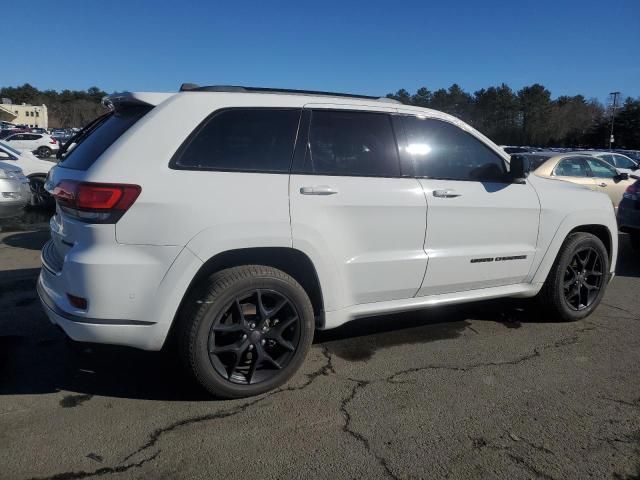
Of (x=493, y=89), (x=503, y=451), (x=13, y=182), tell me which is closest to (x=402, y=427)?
(x=503, y=451)

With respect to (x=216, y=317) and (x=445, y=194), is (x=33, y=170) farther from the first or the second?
(x=445, y=194)

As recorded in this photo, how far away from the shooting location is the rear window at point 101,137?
10.1ft

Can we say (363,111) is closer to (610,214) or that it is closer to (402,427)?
(402,427)

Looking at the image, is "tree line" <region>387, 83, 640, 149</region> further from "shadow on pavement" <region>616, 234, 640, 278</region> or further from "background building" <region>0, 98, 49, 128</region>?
"background building" <region>0, 98, 49, 128</region>

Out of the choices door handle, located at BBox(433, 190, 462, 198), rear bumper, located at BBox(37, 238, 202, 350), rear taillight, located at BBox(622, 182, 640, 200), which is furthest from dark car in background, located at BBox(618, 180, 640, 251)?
rear bumper, located at BBox(37, 238, 202, 350)

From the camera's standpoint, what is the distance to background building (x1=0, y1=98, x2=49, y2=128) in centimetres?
10581

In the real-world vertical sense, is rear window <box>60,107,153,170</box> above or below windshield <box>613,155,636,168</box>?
above

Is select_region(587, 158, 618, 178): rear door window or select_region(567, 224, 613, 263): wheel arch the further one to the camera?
select_region(587, 158, 618, 178): rear door window

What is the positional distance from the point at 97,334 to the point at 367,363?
1.89 m

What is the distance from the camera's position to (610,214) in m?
4.77

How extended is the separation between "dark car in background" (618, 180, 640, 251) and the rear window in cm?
734

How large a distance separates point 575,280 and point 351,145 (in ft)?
8.47

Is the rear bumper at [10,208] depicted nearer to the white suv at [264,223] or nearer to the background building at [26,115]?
the white suv at [264,223]

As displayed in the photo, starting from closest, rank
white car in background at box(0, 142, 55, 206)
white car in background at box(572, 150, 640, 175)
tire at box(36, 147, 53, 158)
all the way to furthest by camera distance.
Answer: white car in background at box(0, 142, 55, 206) → white car in background at box(572, 150, 640, 175) → tire at box(36, 147, 53, 158)
